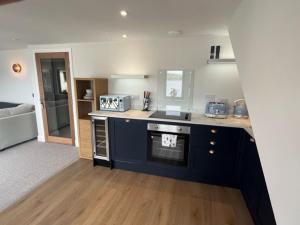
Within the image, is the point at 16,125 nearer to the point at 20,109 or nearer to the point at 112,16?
the point at 20,109

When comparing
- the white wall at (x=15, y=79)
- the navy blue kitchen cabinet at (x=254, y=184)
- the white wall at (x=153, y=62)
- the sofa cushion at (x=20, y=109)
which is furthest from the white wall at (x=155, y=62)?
the sofa cushion at (x=20, y=109)

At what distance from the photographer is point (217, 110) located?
2.74 meters

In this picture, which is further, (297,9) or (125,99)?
(125,99)

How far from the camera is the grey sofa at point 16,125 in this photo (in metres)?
3.71

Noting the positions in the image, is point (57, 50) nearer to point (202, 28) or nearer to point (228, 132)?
point (202, 28)

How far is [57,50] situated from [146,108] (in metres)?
2.28

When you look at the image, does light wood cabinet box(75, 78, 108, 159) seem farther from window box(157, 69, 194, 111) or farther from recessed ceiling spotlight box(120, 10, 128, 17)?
recessed ceiling spotlight box(120, 10, 128, 17)

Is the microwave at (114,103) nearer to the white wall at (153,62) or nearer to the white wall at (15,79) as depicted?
the white wall at (153,62)

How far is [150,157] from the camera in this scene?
9.23 feet

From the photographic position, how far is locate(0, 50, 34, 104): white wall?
14.7 feet

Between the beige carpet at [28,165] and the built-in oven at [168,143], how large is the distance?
1662mm

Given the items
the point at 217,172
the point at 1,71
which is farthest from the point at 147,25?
the point at 1,71

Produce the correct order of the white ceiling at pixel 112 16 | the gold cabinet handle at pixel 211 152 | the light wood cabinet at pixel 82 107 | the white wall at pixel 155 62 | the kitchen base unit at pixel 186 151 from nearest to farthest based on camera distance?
1. the white ceiling at pixel 112 16
2. the kitchen base unit at pixel 186 151
3. the gold cabinet handle at pixel 211 152
4. the white wall at pixel 155 62
5. the light wood cabinet at pixel 82 107

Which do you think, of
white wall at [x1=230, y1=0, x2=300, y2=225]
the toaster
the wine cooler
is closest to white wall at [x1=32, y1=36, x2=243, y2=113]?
the toaster
